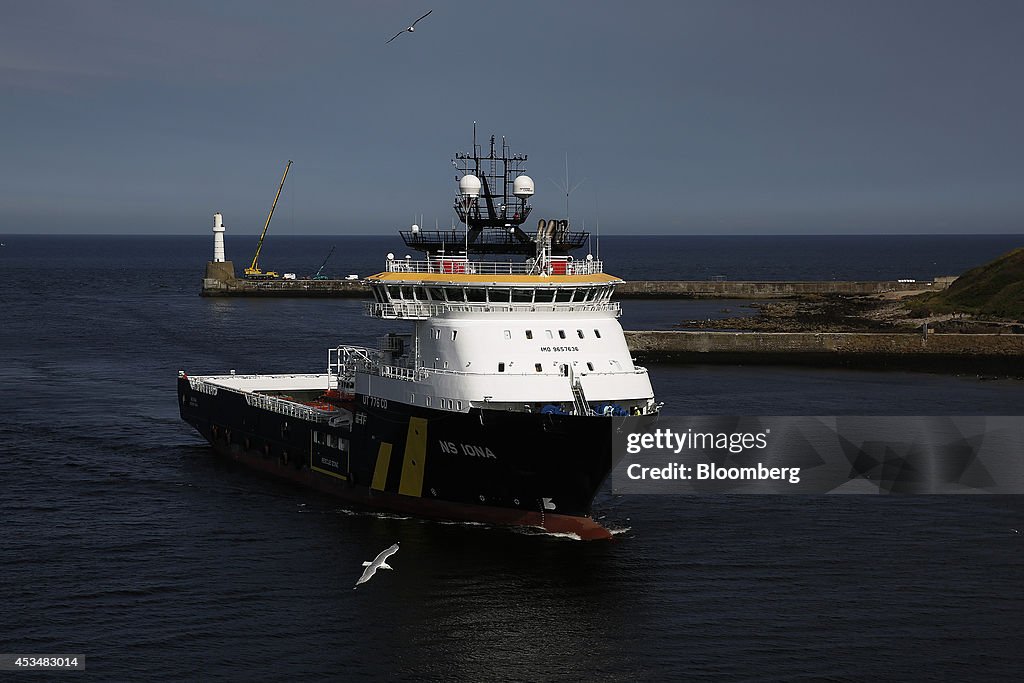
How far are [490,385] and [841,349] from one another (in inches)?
1838

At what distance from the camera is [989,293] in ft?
298

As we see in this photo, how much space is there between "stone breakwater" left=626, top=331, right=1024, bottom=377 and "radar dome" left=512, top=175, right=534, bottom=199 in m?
36.8

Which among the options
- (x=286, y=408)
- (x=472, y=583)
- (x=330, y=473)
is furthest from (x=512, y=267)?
(x=286, y=408)

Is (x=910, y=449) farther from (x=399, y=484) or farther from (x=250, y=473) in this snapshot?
(x=250, y=473)

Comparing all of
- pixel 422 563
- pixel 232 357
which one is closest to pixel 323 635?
pixel 422 563

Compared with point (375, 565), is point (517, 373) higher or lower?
higher

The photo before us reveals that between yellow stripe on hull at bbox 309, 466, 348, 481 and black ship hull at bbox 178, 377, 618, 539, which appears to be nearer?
black ship hull at bbox 178, 377, 618, 539

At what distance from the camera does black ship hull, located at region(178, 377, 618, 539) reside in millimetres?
29969

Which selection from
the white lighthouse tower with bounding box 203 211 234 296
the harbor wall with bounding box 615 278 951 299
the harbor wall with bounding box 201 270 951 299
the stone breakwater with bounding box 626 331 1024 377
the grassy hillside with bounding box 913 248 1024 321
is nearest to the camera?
the stone breakwater with bounding box 626 331 1024 377

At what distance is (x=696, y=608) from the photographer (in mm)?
26469

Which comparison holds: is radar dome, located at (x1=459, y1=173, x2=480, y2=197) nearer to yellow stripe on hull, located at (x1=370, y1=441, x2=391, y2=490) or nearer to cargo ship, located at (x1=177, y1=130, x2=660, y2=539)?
cargo ship, located at (x1=177, y1=130, x2=660, y2=539)

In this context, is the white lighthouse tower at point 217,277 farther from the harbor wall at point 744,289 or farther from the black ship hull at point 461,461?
the black ship hull at point 461,461

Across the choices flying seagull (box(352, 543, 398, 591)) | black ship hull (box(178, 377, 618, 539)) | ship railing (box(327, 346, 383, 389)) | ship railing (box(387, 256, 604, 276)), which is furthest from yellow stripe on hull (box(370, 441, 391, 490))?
ship railing (box(387, 256, 604, 276))

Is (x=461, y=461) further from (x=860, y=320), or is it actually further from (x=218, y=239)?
(x=218, y=239)
